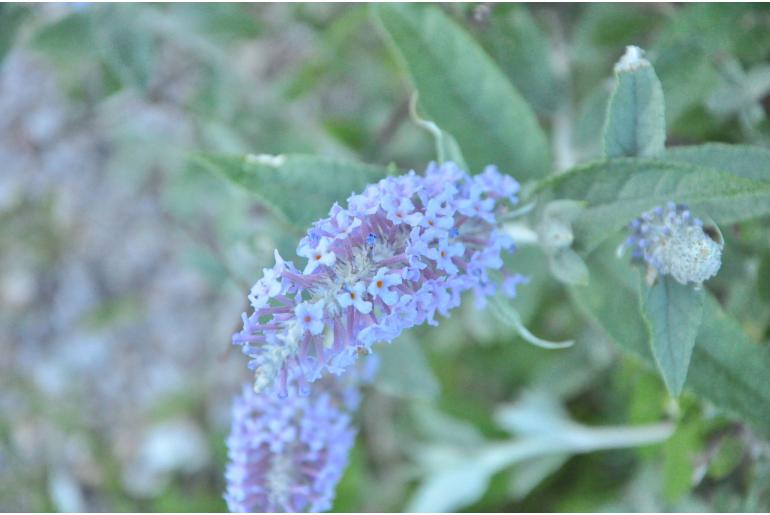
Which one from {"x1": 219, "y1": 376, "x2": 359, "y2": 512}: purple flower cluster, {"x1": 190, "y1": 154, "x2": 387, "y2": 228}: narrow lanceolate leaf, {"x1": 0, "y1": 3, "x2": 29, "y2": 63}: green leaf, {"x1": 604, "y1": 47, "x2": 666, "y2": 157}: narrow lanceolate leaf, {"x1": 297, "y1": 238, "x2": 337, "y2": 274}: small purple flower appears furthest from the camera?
{"x1": 0, "y1": 3, "x2": 29, "y2": 63}: green leaf

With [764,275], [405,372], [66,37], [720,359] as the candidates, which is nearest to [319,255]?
[720,359]

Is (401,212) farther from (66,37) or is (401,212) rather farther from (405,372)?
(66,37)

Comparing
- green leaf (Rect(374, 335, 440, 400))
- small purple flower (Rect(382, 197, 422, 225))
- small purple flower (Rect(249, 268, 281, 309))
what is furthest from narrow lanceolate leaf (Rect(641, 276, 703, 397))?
green leaf (Rect(374, 335, 440, 400))

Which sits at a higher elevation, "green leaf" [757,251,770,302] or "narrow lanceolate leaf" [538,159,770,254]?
"narrow lanceolate leaf" [538,159,770,254]

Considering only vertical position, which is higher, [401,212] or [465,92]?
[465,92]

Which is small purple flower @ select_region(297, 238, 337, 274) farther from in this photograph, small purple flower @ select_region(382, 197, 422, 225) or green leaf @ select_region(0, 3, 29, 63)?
green leaf @ select_region(0, 3, 29, 63)

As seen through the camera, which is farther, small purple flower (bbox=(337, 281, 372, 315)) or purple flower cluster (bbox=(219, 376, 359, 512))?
purple flower cluster (bbox=(219, 376, 359, 512))
